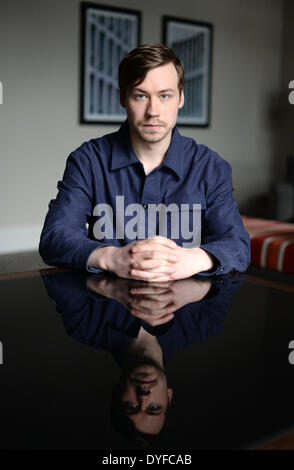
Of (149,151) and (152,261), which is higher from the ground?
(149,151)

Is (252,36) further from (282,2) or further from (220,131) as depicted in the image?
(220,131)

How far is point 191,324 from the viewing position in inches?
38.0

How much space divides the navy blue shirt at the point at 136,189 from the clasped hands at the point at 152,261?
1.10 feet

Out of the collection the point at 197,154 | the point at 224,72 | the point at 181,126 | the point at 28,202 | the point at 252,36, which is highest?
the point at 252,36

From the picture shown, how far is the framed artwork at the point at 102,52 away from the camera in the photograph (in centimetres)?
523

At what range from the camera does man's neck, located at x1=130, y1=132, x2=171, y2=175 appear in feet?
6.03

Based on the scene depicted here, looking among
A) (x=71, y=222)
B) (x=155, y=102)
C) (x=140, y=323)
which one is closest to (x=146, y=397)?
(x=140, y=323)

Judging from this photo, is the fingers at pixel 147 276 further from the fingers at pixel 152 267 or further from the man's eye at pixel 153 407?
the man's eye at pixel 153 407

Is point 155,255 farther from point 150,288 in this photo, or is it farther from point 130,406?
point 130,406

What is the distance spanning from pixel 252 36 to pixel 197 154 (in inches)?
207

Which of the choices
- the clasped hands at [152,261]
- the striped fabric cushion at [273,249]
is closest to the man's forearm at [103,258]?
the clasped hands at [152,261]

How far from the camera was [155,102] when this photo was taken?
1.70m

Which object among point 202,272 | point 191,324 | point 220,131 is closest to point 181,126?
point 220,131

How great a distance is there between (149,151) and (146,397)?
130 cm
